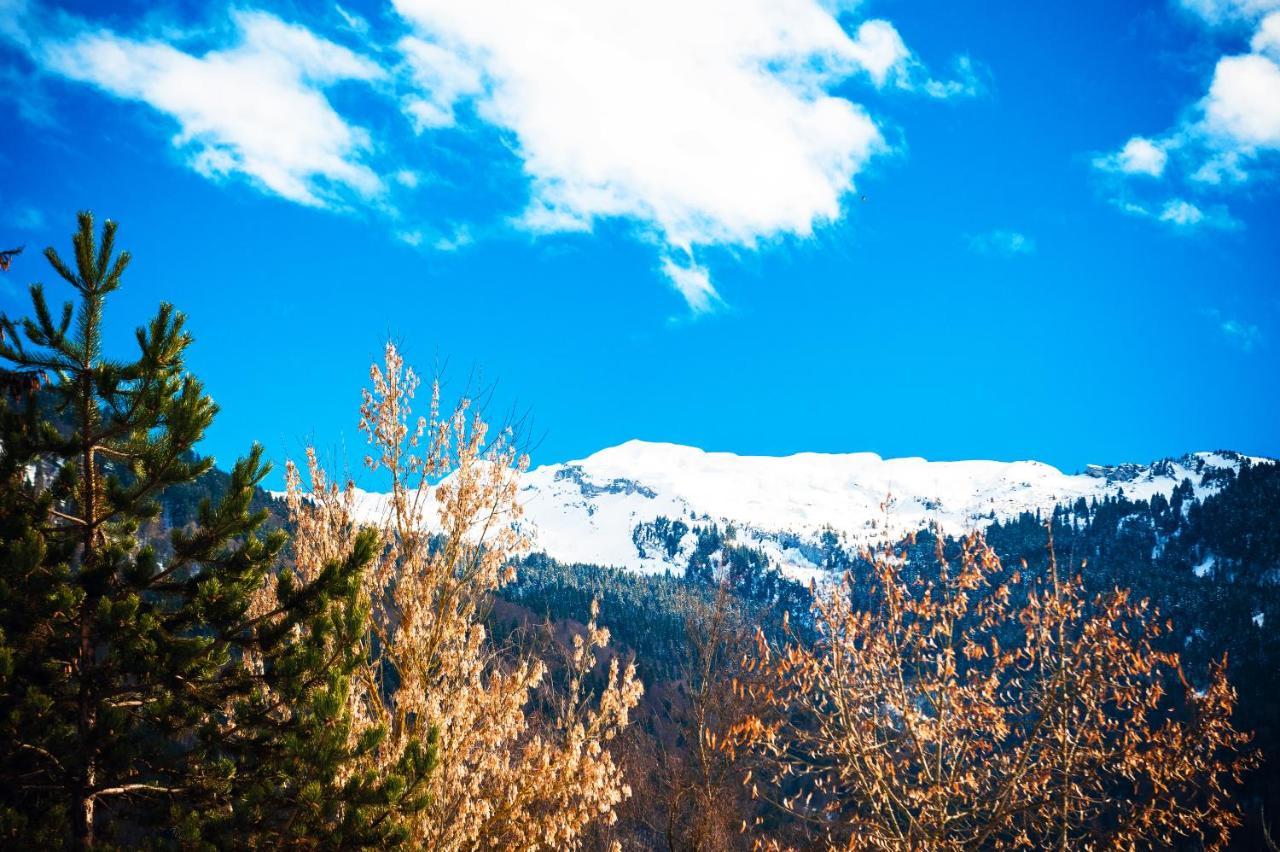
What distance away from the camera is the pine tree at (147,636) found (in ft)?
15.5

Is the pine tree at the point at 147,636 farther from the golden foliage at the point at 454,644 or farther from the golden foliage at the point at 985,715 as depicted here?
the golden foliage at the point at 985,715

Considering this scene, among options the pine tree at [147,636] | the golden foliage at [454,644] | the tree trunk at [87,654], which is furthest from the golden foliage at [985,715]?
the tree trunk at [87,654]

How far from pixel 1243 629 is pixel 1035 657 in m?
120

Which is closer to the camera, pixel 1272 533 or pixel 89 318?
pixel 89 318

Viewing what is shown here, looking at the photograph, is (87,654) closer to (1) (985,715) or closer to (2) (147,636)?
(2) (147,636)

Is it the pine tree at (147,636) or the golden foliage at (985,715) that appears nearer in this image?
the pine tree at (147,636)

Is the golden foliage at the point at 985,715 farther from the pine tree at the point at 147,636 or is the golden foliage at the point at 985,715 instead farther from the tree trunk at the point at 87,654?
the tree trunk at the point at 87,654

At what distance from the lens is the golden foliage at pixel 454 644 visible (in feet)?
20.0

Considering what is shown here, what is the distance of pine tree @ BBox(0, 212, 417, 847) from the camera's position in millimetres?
4734

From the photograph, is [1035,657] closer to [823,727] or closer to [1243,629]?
[823,727]

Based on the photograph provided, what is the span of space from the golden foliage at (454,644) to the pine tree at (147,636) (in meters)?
0.77

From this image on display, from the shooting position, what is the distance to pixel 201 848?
4582mm

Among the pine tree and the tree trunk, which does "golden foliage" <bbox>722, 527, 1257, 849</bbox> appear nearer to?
the pine tree

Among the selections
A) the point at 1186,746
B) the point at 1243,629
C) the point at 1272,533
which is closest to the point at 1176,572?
the point at 1272,533
